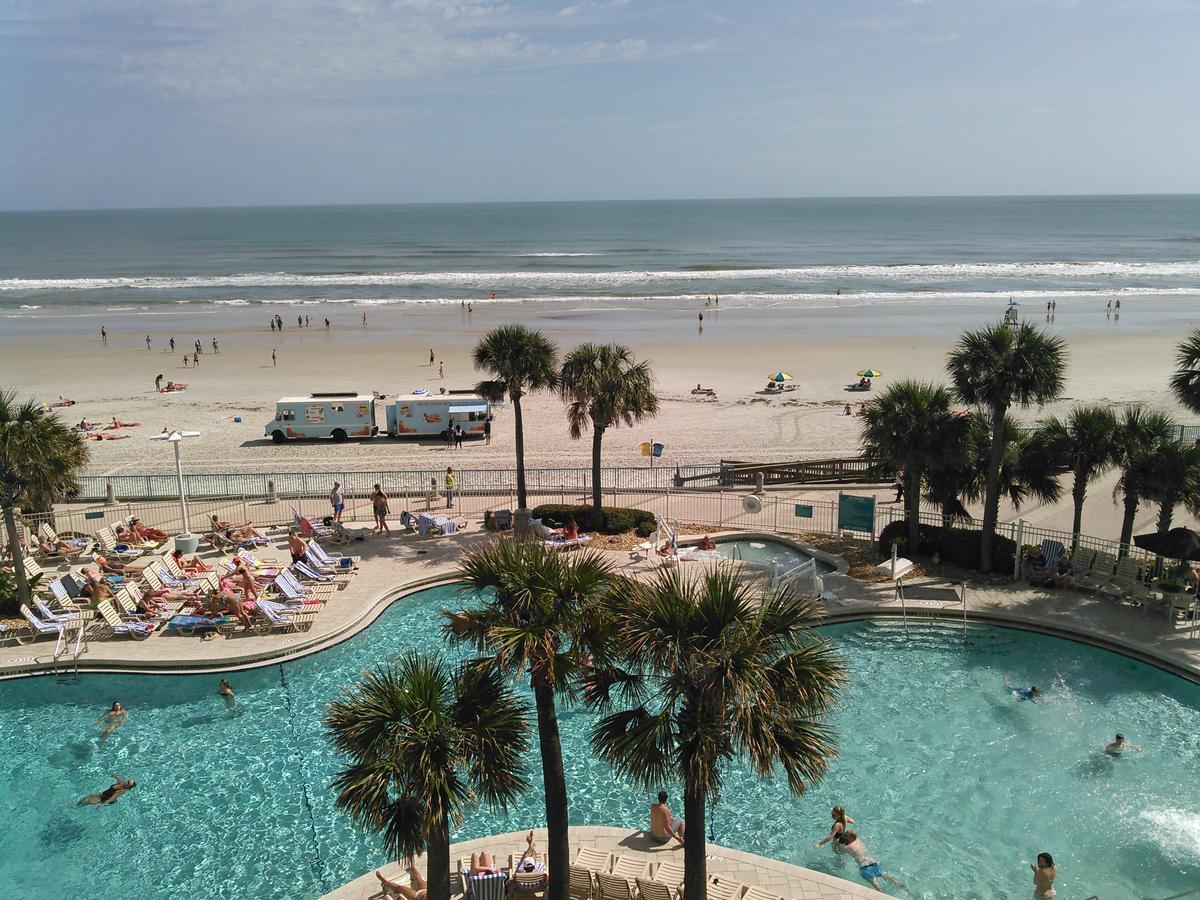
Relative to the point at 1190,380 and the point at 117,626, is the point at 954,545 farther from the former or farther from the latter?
the point at 117,626

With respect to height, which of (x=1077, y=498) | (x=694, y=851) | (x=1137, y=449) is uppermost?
(x=1137, y=449)

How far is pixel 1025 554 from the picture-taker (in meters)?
20.7

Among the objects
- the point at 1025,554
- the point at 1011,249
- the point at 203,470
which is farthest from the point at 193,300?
the point at 1011,249

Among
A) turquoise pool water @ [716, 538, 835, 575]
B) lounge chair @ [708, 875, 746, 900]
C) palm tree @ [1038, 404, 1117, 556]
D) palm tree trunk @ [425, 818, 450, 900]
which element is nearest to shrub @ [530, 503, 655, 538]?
turquoise pool water @ [716, 538, 835, 575]

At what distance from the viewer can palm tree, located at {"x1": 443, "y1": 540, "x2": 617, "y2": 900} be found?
8.71 metres

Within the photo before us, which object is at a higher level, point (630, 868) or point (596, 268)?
point (596, 268)

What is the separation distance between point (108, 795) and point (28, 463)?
752cm

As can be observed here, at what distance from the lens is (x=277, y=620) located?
18.1 metres

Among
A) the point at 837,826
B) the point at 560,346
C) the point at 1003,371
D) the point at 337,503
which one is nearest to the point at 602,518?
the point at 337,503

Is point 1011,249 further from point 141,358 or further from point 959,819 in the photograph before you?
point 959,819

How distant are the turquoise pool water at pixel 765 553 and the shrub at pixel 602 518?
2.13m

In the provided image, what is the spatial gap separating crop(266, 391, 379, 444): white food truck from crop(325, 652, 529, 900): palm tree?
27158 millimetres

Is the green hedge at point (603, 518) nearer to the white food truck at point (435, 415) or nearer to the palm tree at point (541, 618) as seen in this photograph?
the white food truck at point (435, 415)

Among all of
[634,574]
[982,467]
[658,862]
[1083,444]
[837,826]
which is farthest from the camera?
[982,467]
